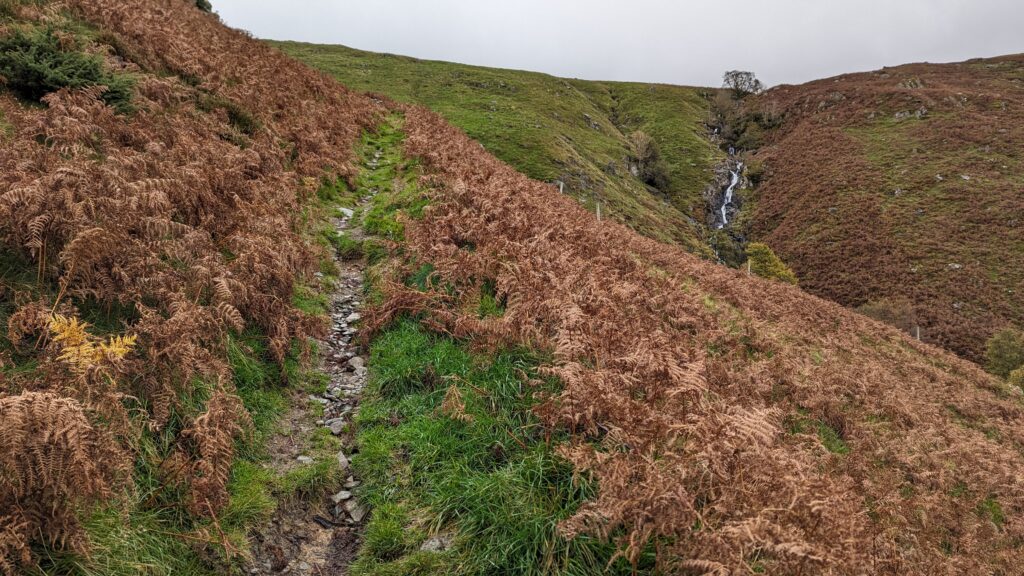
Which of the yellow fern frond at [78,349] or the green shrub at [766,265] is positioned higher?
the yellow fern frond at [78,349]

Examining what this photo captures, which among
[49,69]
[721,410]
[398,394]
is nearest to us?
[721,410]

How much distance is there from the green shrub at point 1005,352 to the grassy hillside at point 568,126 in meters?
22.9

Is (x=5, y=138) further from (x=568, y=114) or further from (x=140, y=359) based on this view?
(x=568, y=114)

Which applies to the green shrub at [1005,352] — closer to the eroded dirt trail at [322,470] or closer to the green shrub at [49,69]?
the eroded dirt trail at [322,470]

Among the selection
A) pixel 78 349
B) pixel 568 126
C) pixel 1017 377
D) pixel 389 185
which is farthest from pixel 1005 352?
pixel 78 349

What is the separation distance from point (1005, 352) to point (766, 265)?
18040 mm

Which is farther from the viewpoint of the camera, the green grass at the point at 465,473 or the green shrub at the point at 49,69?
the green shrub at the point at 49,69

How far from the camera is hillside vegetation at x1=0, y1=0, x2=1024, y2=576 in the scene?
152 inches

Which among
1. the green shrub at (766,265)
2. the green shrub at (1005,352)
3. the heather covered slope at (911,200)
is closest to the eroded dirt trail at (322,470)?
the green shrub at (766,265)

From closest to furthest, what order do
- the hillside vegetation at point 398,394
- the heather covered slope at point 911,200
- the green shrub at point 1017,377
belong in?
the hillside vegetation at point 398,394
the green shrub at point 1017,377
the heather covered slope at point 911,200

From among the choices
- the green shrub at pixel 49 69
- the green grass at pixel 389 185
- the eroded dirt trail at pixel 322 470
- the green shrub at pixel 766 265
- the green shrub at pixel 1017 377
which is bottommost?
the green shrub at pixel 1017 377

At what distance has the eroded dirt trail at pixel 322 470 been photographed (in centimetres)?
462

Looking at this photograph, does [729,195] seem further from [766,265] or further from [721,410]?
[721,410]

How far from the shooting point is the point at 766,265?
161 ft
